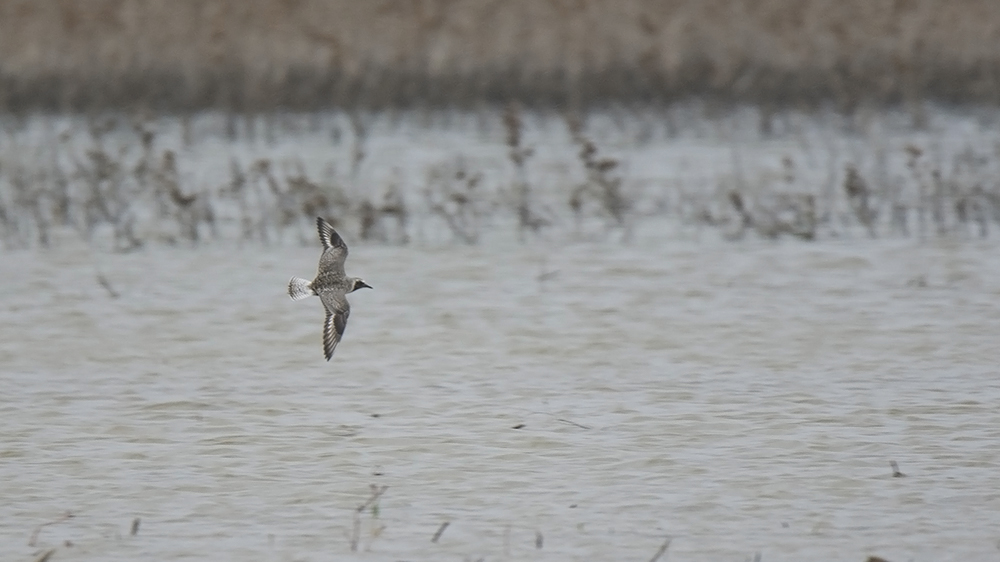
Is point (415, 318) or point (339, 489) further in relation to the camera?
point (415, 318)

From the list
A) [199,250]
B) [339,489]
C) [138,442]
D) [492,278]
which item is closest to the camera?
[339,489]

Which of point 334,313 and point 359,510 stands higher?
point 334,313

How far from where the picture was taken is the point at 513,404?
6.10 meters

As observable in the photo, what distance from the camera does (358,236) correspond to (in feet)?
31.1

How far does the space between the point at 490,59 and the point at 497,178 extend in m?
2.53

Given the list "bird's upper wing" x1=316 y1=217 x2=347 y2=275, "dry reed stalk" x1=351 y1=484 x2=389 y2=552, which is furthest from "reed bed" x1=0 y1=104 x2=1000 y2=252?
"dry reed stalk" x1=351 y1=484 x2=389 y2=552

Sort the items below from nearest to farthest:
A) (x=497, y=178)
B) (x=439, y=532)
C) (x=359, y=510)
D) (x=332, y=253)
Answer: (x=439, y=532), (x=359, y=510), (x=332, y=253), (x=497, y=178)

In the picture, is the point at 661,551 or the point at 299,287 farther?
the point at 299,287

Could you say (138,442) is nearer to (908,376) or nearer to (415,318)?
(415,318)

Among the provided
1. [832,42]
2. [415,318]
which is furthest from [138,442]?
[832,42]

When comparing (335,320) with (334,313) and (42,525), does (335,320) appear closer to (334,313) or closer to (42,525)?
(334,313)

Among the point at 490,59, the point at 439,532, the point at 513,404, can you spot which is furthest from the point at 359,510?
the point at 490,59

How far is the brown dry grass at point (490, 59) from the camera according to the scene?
13523 millimetres

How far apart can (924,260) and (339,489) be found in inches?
174
